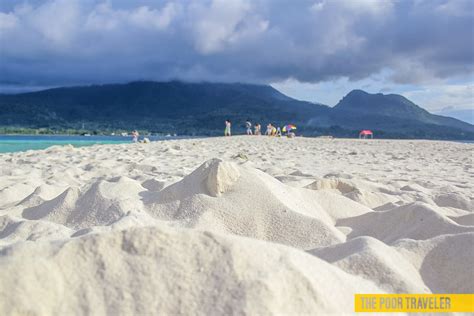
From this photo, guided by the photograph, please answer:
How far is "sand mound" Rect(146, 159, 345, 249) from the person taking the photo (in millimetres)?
1985

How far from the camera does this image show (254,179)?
7.82 feet

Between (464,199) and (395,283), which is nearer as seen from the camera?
(395,283)

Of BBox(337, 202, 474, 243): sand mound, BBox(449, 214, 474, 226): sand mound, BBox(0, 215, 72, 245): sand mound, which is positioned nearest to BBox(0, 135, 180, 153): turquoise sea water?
BBox(0, 215, 72, 245): sand mound

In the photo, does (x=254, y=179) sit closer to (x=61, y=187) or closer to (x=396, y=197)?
(x=396, y=197)

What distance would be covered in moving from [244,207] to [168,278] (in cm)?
106

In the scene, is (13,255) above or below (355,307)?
above

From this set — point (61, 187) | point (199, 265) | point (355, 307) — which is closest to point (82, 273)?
point (199, 265)

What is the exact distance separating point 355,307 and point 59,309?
74 centimetres

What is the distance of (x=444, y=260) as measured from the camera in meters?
1.57

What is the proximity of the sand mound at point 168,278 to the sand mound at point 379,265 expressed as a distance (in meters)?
0.10

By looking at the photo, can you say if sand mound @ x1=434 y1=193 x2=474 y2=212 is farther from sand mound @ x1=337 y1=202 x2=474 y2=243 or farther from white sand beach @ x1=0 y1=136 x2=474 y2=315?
sand mound @ x1=337 y1=202 x2=474 y2=243

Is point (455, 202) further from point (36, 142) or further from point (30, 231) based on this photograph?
point (36, 142)

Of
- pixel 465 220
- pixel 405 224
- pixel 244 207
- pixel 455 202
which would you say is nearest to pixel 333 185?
pixel 455 202

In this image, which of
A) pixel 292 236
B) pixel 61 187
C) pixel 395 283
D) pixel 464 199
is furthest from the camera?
pixel 61 187
